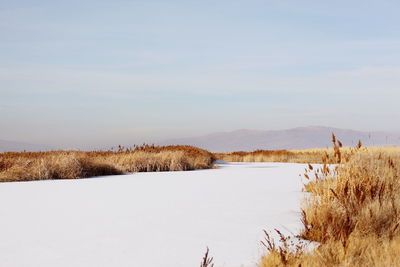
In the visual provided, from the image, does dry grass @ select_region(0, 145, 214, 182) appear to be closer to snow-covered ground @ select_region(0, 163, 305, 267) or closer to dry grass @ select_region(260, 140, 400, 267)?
snow-covered ground @ select_region(0, 163, 305, 267)

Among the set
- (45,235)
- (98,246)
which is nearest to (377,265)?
(98,246)

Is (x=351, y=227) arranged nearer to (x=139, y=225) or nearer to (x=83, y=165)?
(x=139, y=225)

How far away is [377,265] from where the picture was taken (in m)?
3.03

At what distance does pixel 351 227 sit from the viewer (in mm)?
3715

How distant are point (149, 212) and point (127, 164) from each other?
346 inches

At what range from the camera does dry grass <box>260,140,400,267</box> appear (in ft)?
10.7

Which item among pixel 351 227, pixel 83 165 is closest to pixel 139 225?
pixel 351 227

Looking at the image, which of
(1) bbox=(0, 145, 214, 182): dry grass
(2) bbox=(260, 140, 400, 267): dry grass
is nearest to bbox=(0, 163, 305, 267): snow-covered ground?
(2) bbox=(260, 140, 400, 267): dry grass

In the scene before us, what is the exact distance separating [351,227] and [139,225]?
7.39 feet

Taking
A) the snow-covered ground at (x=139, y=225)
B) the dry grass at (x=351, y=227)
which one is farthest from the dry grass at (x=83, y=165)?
the dry grass at (x=351, y=227)

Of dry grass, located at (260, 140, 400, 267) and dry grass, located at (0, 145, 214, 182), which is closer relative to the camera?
dry grass, located at (260, 140, 400, 267)

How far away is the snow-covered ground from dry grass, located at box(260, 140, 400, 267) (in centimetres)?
34

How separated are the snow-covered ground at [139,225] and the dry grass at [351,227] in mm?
345

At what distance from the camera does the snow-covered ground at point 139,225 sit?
11.6 ft
